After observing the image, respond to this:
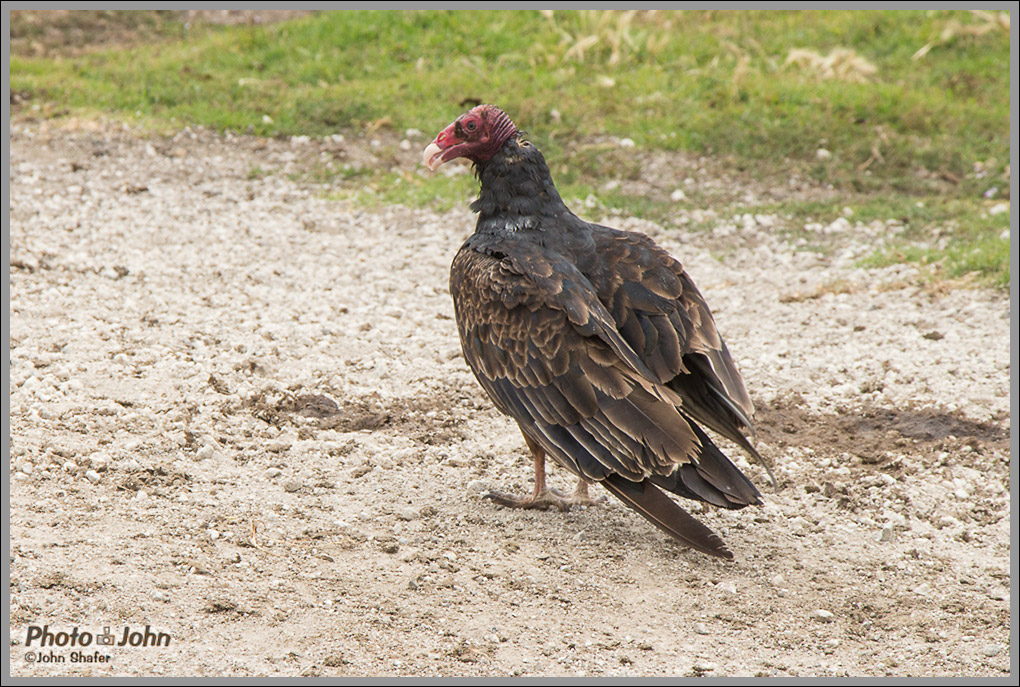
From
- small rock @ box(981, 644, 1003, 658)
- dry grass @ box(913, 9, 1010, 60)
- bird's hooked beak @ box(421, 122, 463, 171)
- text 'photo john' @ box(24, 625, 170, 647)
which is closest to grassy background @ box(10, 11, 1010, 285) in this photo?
dry grass @ box(913, 9, 1010, 60)

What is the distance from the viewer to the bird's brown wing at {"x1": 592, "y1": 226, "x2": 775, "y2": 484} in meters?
4.99

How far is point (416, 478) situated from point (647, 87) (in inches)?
287

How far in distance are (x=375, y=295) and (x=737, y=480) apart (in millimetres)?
4011

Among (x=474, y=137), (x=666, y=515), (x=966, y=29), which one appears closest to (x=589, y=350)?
(x=666, y=515)

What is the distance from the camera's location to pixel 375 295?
25.9ft

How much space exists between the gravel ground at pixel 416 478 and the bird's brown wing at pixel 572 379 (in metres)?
0.54

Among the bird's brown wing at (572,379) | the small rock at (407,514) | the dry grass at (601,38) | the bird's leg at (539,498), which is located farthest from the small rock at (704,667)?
the dry grass at (601,38)

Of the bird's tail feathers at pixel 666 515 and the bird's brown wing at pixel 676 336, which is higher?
the bird's brown wing at pixel 676 336

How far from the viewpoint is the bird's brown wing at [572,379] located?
456cm

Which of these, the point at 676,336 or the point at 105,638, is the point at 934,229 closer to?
the point at 676,336

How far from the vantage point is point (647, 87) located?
456 inches

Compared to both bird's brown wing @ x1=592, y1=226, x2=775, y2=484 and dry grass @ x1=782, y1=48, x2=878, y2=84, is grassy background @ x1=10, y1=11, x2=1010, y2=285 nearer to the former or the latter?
dry grass @ x1=782, y1=48, x2=878, y2=84

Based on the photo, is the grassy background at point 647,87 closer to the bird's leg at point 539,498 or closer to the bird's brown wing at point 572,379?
the bird's leg at point 539,498

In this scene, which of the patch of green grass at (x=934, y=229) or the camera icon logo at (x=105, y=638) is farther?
the patch of green grass at (x=934, y=229)
